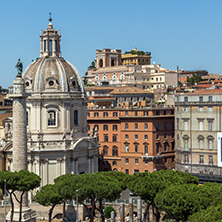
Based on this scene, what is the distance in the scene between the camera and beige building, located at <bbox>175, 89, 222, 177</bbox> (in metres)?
88.4

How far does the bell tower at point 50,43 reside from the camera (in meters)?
92.6

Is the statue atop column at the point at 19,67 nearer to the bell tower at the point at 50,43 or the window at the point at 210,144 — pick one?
the bell tower at the point at 50,43

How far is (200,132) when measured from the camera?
90.1 m

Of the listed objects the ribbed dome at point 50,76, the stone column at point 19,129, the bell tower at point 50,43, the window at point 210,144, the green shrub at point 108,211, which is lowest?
the green shrub at point 108,211

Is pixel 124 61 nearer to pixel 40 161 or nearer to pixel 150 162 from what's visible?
pixel 150 162

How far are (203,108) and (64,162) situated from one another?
20725 mm

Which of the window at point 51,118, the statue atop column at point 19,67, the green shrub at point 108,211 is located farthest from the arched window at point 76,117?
the statue atop column at point 19,67

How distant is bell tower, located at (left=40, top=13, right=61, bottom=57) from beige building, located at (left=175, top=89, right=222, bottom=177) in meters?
19.2

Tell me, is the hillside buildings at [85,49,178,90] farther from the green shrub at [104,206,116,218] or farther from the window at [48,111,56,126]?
the green shrub at [104,206,116,218]

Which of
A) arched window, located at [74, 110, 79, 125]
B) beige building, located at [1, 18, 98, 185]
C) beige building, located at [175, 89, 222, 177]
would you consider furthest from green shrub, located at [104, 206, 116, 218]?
beige building, located at [175, 89, 222, 177]

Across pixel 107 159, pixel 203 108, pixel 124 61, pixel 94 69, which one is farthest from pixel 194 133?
pixel 124 61

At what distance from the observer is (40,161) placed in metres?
87.4

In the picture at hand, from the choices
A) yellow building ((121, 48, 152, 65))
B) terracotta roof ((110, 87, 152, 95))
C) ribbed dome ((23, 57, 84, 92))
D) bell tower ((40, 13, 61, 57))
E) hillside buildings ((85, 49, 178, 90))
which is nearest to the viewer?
ribbed dome ((23, 57, 84, 92))

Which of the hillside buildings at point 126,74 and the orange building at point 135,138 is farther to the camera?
the hillside buildings at point 126,74
